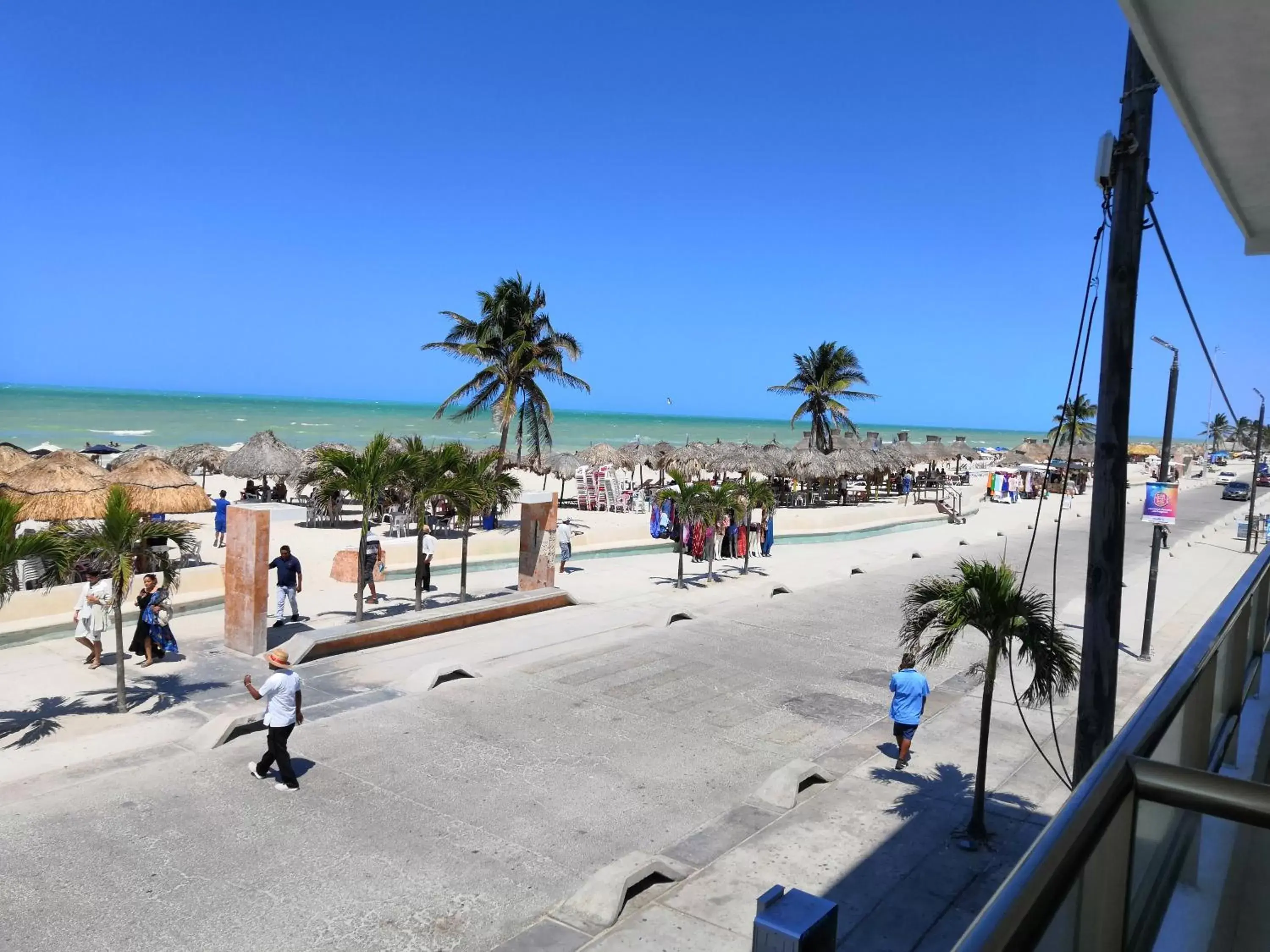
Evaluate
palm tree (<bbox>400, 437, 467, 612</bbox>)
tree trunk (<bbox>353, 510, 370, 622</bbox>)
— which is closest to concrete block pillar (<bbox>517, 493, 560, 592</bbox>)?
palm tree (<bbox>400, 437, 467, 612</bbox>)

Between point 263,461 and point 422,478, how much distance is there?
14.6 meters

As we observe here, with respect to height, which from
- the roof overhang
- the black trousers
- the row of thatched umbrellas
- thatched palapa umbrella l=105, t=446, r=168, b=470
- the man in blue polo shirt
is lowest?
the black trousers

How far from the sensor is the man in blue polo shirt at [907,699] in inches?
346

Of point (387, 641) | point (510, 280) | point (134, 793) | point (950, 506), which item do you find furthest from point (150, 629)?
point (950, 506)

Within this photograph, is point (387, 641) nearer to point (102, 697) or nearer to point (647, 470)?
point (102, 697)

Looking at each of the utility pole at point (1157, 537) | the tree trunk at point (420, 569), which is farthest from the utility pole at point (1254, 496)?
the tree trunk at point (420, 569)

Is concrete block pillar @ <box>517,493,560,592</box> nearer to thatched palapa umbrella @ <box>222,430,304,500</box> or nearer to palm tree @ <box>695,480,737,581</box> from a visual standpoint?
palm tree @ <box>695,480,737,581</box>

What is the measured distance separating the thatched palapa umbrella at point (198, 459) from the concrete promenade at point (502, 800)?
1993 centimetres

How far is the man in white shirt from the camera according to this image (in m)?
14.5

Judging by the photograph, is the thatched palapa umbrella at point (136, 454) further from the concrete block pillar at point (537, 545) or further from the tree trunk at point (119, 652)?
the tree trunk at point (119, 652)

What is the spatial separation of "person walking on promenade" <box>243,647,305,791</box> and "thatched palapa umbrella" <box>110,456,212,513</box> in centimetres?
1160

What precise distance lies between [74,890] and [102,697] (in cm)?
461

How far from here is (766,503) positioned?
65.7 ft

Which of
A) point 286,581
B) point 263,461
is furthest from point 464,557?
point 263,461
